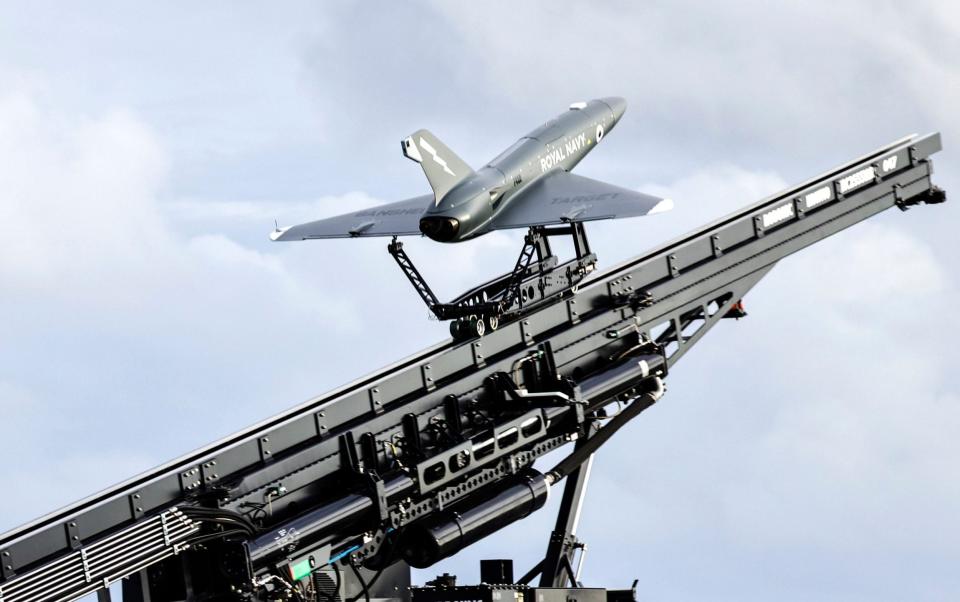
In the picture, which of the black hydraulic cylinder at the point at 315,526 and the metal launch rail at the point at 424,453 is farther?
the black hydraulic cylinder at the point at 315,526

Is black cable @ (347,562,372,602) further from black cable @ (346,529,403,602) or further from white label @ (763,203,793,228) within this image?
white label @ (763,203,793,228)

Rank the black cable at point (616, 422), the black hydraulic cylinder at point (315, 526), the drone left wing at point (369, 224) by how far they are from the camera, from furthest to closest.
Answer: the drone left wing at point (369, 224) < the black cable at point (616, 422) < the black hydraulic cylinder at point (315, 526)

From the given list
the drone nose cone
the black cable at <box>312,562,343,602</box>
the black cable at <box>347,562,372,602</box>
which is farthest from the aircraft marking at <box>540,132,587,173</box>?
the black cable at <box>312,562,343,602</box>

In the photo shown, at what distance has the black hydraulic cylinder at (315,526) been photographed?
17797 mm

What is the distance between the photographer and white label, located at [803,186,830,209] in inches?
982

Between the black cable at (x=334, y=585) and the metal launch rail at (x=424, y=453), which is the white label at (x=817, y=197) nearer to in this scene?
the metal launch rail at (x=424, y=453)

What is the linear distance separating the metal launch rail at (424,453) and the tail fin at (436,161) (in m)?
2.39

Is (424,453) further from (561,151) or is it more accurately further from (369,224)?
(561,151)

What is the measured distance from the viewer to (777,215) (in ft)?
80.4

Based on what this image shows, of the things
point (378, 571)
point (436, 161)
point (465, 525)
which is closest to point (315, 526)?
point (378, 571)

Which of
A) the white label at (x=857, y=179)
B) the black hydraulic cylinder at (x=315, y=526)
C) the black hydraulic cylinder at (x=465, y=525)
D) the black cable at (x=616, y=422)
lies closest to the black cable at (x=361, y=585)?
the black hydraulic cylinder at (x=465, y=525)

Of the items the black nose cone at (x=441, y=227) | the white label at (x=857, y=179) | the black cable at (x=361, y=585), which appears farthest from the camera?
the white label at (x=857, y=179)

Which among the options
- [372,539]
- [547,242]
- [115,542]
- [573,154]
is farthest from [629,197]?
[115,542]

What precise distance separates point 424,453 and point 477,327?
230 cm
